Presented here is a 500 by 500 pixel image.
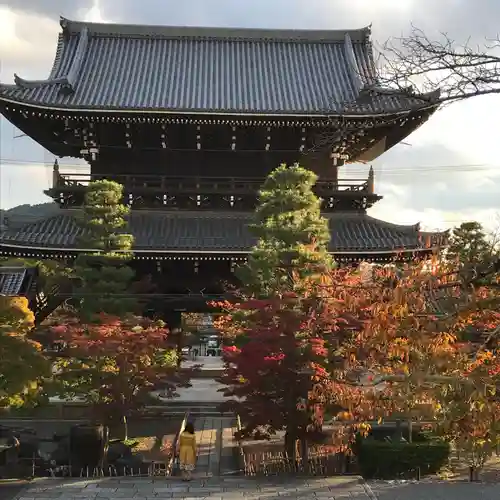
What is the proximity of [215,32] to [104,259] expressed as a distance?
13.4 meters

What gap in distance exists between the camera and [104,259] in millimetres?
15469

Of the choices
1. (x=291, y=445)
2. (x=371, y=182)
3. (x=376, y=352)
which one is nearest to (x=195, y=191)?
(x=371, y=182)

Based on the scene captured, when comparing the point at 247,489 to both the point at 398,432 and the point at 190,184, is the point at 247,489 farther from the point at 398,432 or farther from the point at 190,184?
the point at 190,184

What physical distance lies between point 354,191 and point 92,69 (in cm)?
1143

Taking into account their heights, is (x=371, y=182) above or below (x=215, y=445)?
above

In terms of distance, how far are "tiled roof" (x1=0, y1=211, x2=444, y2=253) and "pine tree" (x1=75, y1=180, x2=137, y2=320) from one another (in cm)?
143

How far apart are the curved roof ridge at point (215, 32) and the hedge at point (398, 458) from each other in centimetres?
1789

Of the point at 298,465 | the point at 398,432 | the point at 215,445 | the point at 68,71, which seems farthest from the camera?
the point at 68,71

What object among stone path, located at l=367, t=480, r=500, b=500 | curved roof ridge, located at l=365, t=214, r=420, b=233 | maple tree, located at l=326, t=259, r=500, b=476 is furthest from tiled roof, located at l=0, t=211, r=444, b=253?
maple tree, located at l=326, t=259, r=500, b=476

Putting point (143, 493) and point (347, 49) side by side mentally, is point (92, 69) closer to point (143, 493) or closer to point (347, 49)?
point (347, 49)

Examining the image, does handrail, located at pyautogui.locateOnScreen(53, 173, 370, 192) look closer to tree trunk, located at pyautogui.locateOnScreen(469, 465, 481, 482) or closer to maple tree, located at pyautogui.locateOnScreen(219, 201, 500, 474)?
maple tree, located at pyautogui.locateOnScreen(219, 201, 500, 474)

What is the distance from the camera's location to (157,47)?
23.7 m

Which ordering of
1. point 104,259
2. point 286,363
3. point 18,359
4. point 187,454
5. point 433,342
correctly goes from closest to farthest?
1. point 433,342
2. point 286,363
3. point 187,454
4. point 18,359
5. point 104,259

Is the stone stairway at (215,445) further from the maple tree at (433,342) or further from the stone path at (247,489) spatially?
the maple tree at (433,342)
